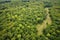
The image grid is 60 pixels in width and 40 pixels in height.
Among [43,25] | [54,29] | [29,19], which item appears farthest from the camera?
[29,19]

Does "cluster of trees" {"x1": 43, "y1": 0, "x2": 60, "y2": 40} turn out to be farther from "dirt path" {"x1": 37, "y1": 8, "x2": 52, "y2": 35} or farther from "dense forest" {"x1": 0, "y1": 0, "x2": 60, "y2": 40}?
"dirt path" {"x1": 37, "y1": 8, "x2": 52, "y2": 35}

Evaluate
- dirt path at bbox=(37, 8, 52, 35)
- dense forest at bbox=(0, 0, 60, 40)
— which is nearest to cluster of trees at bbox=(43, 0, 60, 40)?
dense forest at bbox=(0, 0, 60, 40)

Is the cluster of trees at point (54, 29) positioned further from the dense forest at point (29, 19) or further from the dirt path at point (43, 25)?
the dirt path at point (43, 25)

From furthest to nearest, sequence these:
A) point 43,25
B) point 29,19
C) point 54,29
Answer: point 29,19 → point 43,25 → point 54,29

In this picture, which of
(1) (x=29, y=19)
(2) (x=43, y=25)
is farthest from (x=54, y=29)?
(1) (x=29, y=19)

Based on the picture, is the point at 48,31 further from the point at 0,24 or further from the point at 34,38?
the point at 0,24

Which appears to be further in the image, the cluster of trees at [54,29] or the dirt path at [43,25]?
the dirt path at [43,25]

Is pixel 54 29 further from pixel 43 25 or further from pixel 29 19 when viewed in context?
pixel 29 19

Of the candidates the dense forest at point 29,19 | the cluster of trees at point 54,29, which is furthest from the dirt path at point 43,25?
the cluster of trees at point 54,29

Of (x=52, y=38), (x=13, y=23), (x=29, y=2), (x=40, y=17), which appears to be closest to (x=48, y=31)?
(x=52, y=38)
